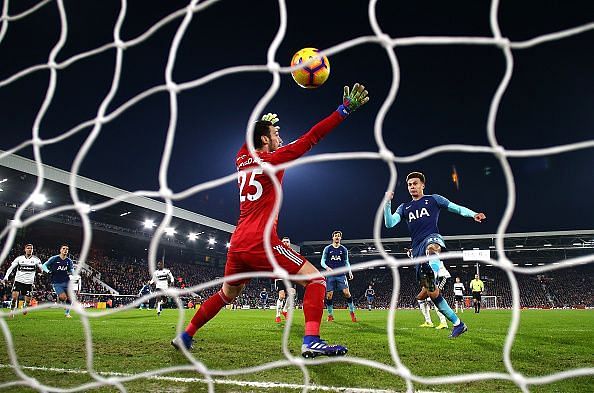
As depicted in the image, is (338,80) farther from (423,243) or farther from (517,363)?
(517,363)

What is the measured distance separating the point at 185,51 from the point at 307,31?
6.64m

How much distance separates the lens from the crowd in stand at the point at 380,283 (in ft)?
108

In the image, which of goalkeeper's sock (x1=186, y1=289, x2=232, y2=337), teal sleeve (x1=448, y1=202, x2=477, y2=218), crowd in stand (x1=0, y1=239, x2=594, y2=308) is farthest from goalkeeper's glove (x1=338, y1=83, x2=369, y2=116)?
crowd in stand (x1=0, y1=239, x2=594, y2=308)

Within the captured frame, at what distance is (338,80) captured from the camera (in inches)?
1148

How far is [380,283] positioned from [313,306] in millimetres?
44981

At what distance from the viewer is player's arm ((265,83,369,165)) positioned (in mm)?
3402

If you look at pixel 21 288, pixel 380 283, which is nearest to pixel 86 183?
pixel 21 288

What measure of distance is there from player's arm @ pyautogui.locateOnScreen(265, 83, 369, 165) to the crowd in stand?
92.1 ft

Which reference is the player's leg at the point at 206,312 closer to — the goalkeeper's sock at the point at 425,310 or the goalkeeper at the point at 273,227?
the goalkeeper at the point at 273,227

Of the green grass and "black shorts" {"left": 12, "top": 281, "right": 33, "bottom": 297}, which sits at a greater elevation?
"black shorts" {"left": 12, "top": 281, "right": 33, "bottom": 297}

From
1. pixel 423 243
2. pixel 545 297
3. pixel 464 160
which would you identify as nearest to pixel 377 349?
pixel 423 243

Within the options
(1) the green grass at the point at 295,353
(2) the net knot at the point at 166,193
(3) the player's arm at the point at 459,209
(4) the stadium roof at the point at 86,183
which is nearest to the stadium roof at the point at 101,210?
(4) the stadium roof at the point at 86,183

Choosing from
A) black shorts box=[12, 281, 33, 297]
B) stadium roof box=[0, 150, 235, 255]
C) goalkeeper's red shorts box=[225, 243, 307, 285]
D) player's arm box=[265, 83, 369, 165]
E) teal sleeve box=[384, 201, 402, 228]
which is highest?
stadium roof box=[0, 150, 235, 255]

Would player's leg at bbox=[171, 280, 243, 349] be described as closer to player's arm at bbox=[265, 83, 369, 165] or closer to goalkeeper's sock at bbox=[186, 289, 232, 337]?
goalkeeper's sock at bbox=[186, 289, 232, 337]
